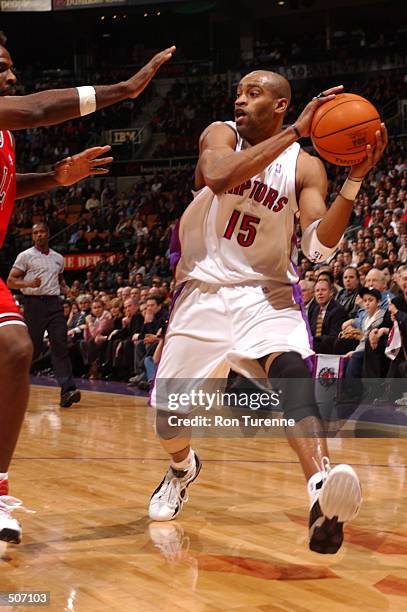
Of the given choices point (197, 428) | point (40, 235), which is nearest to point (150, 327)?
point (40, 235)

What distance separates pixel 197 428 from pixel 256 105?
157 inches

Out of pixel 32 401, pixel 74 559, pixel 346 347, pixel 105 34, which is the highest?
pixel 105 34

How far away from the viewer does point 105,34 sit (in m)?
29.0

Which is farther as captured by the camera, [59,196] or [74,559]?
[59,196]

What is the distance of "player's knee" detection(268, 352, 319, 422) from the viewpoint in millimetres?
3051

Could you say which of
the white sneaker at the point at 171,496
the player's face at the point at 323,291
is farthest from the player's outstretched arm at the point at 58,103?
the player's face at the point at 323,291

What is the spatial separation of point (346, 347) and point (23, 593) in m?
5.32

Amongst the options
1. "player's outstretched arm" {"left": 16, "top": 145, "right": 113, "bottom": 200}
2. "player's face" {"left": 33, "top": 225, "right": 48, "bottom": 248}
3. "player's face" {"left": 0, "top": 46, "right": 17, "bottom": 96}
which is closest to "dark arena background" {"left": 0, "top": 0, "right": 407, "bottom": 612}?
"player's outstretched arm" {"left": 16, "top": 145, "right": 113, "bottom": 200}

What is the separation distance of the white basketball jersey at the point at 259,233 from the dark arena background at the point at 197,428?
28 centimetres

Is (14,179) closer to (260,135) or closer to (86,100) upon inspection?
(86,100)

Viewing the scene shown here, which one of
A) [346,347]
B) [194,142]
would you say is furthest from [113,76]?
[346,347]

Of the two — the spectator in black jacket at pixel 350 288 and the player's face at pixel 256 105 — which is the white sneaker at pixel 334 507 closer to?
the player's face at pixel 256 105

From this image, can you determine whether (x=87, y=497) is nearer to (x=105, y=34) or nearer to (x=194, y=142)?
(x=194, y=142)

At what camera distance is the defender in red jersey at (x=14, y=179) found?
3.05 m
